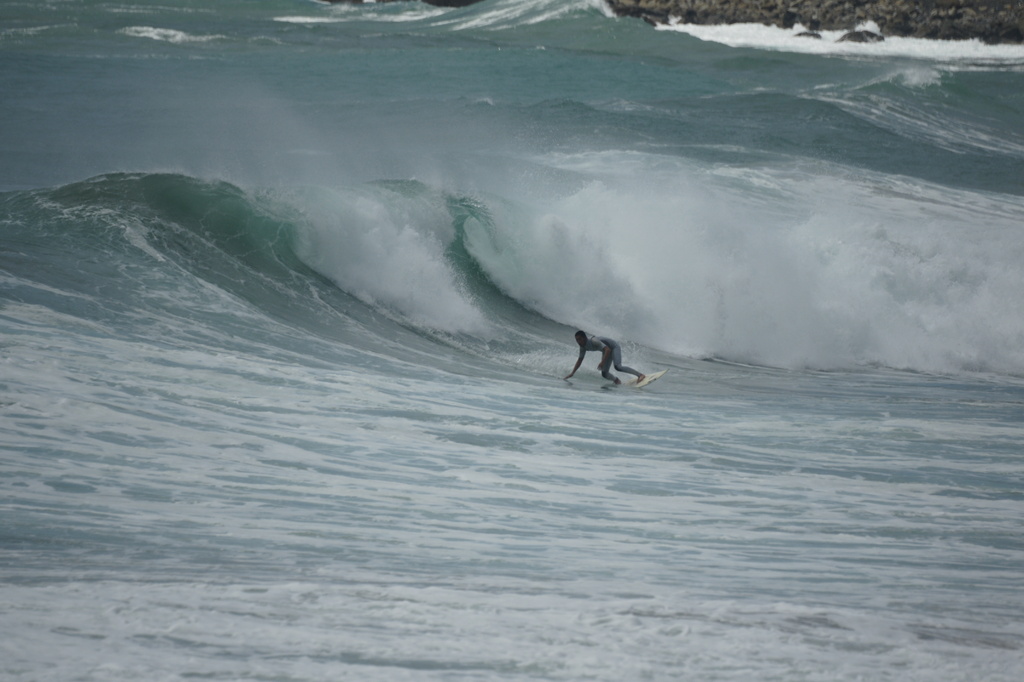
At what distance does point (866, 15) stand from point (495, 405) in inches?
1999

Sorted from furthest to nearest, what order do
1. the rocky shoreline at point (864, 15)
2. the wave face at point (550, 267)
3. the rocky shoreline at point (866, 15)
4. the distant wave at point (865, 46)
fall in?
the rocky shoreline at point (866, 15) < the rocky shoreline at point (864, 15) < the distant wave at point (865, 46) < the wave face at point (550, 267)

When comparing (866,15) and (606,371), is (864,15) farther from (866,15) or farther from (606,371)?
(606,371)

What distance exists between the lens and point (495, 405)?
7.86 m

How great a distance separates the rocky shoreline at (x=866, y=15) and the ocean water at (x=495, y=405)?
3072 centimetres

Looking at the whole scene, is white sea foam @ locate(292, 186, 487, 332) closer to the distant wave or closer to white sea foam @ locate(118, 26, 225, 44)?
white sea foam @ locate(118, 26, 225, 44)

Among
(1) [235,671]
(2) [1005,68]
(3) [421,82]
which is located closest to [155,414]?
(1) [235,671]

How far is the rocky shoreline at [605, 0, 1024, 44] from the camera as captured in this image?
49.9 metres

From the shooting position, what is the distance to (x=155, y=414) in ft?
20.8

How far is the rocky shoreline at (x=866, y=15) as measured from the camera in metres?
49.9

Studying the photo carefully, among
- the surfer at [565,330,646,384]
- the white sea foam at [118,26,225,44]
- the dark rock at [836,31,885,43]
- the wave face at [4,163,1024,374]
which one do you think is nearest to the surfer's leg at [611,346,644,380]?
the surfer at [565,330,646,384]

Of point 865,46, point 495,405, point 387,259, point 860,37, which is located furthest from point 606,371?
point 860,37

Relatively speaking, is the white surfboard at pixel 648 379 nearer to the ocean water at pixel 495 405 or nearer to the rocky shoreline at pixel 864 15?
the ocean water at pixel 495 405

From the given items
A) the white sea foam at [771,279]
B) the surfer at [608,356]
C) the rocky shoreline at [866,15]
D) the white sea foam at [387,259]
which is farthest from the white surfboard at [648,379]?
the rocky shoreline at [866,15]

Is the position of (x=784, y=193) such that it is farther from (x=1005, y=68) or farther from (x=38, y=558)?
(x=1005, y=68)
